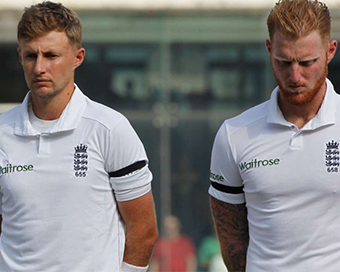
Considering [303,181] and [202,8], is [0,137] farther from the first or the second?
[202,8]

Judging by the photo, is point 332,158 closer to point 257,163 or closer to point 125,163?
point 257,163

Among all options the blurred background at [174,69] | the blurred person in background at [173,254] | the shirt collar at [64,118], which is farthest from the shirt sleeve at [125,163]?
the blurred background at [174,69]

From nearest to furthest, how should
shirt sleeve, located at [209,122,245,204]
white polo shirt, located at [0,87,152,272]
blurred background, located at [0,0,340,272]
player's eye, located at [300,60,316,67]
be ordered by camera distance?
1. player's eye, located at [300,60,316,67]
2. white polo shirt, located at [0,87,152,272]
3. shirt sleeve, located at [209,122,245,204]
4. blurred background, located at [0,0,340,272]

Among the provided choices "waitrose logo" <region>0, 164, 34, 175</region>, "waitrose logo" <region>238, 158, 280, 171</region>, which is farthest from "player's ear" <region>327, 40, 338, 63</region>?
"waitrose logo" <region>0, 164, 34, 175</region>

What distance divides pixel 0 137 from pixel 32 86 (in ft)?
1.18

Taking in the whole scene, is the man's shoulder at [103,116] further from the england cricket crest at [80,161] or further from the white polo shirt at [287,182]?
the white polo shirt at [287,182]

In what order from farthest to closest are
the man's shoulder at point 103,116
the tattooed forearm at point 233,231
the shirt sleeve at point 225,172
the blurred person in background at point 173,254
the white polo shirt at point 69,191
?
the blurred person in background at point 173,254, the tattooed forearm at point 233,231, the shirt sleeve at point 225,172, the man's shoulder at point 103,116, the white polo shirt at point 69,191

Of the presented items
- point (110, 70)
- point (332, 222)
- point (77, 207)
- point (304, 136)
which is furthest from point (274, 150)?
point (110, 70)

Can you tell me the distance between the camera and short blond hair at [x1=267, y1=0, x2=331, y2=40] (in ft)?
13.1

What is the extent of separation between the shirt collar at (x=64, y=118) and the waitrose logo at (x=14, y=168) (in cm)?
17

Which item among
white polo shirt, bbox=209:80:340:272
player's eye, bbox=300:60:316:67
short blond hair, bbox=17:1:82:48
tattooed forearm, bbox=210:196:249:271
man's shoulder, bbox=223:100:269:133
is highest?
short blond hair, bbox=17:1:82:48

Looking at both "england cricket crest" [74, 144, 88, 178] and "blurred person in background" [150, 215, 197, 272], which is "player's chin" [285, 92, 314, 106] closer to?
"england cricket crest" [74, 144, 88, 178]

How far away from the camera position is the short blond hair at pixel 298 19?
400 cm

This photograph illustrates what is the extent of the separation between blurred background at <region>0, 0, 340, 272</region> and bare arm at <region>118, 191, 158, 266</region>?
315 inches
